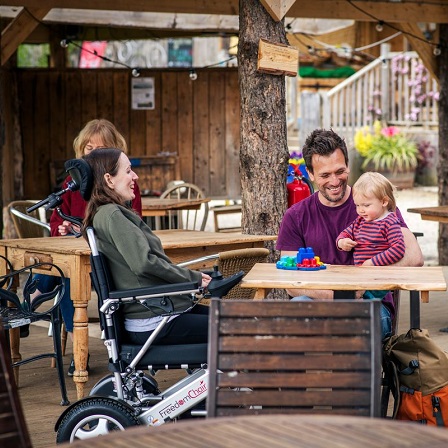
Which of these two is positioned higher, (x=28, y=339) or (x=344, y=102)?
(x=344, y=102)

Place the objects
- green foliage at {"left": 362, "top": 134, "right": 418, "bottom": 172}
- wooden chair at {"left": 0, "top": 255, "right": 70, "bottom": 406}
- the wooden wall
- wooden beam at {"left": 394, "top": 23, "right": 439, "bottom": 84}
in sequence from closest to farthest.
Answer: wooden chair at {"left": 0, "top": 255, "right": 70, "bottom": 406}
wooden beam at {"left": 394, "top": 23, "right": 439, "bottom": 84}
the wooden wall
green foliage at {"left": 362, "top": 134, "right": 418, "bottom": 172}

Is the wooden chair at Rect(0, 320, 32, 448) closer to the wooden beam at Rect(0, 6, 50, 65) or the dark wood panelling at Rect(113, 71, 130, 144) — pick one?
the wooden beam at Rect(0, 6, 50, 65)

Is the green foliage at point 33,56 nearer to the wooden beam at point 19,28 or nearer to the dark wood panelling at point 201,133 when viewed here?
the dark wood panelling at point 201,133

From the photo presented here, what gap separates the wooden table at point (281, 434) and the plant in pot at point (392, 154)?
17.5 meters

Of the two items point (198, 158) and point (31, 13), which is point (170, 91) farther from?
point (31, 13)

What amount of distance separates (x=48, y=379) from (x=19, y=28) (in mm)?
5323

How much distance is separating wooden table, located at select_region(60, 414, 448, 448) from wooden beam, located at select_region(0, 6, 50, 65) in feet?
27.2

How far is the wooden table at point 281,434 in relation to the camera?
7.89 ft

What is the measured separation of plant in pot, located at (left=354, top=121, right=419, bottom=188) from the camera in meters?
20.0

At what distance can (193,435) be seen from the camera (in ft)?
8.16

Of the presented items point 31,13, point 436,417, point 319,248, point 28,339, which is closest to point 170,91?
point 31,13

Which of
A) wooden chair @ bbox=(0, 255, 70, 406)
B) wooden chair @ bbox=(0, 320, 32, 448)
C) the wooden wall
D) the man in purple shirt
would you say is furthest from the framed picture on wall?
wooden chair @ bbox=(0, 320, 32, 448)

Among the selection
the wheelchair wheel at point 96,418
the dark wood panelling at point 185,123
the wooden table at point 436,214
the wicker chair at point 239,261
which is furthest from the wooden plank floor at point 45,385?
the dark wood panelling at point 185,123

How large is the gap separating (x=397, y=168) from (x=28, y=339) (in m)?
13.8
